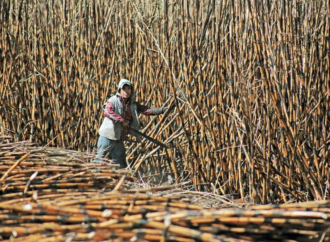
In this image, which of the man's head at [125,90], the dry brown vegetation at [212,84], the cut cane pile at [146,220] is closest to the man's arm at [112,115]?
the man's head at [125,90]

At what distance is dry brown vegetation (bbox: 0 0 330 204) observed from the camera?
7.95ft

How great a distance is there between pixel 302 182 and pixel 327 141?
0.21m

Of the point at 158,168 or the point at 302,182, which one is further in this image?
the point at 158,168

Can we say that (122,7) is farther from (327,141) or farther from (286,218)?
(286,218)

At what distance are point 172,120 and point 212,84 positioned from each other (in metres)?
0.40

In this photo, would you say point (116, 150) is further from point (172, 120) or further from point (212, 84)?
point (212, 84)

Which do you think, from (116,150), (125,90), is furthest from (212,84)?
(116,150)

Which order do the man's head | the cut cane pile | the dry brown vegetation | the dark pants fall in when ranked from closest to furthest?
the cut cane pile
the dry brown vegetation
the man's head
the dark pants

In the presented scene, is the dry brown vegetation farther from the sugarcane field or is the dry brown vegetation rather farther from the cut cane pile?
the cut cane pile

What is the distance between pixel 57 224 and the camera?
98 cm

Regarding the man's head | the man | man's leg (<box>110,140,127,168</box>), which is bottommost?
man's leg (<box>110,140,127,168</box>)

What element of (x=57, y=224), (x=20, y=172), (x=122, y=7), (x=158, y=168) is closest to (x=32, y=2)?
(x=122, y=7)

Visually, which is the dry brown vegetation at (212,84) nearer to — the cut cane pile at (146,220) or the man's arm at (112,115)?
the man's arm at (112,115)

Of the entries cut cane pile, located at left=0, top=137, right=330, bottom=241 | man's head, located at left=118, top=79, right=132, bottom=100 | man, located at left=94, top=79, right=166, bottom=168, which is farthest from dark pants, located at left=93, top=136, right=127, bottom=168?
cut cane pile, located at left=0, top=137, right=330, bottom=241
